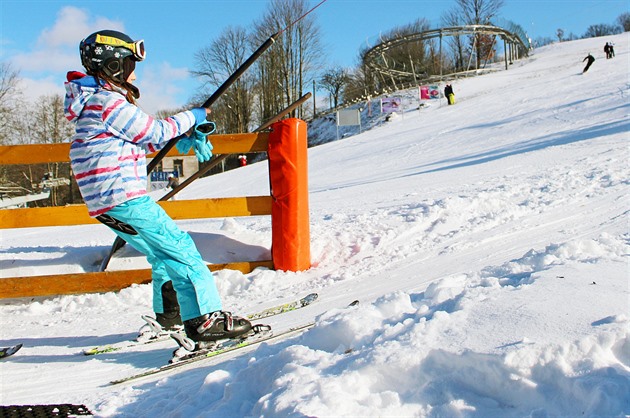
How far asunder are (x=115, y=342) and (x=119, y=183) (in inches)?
53.2

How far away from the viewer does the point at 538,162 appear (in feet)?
29.6

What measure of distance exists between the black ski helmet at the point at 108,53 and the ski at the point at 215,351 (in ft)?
5.07

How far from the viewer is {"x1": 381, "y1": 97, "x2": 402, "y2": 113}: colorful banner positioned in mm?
37031

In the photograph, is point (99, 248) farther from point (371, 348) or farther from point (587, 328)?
point (587, 328)

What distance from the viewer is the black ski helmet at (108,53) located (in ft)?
9.87

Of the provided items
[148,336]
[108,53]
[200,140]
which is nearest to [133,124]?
[108,53]

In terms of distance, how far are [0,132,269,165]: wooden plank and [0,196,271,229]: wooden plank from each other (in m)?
0.41

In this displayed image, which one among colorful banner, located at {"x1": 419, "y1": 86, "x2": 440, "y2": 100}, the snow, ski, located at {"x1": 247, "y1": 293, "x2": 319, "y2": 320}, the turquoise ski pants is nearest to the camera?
the snow

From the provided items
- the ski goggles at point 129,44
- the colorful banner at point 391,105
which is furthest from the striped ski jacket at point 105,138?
the colorful banner at point 391,105

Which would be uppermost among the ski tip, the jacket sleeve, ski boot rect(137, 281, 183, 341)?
the jacket sleeve

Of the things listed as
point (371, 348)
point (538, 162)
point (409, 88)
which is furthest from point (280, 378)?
point (409, 88)

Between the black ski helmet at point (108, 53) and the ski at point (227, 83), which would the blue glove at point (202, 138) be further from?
the ski at point (227, 83)

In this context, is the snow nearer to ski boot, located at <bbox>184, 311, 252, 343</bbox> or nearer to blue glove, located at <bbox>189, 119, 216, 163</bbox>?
ski boot, located at <bbox>184, 311, 252, 343</bbox>

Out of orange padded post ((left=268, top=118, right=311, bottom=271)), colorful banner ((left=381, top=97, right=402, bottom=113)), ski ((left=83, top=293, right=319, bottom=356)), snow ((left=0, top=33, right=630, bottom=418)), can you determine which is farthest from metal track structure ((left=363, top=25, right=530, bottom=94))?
ski ((left=83, top=293, right=319, bottom=356))
